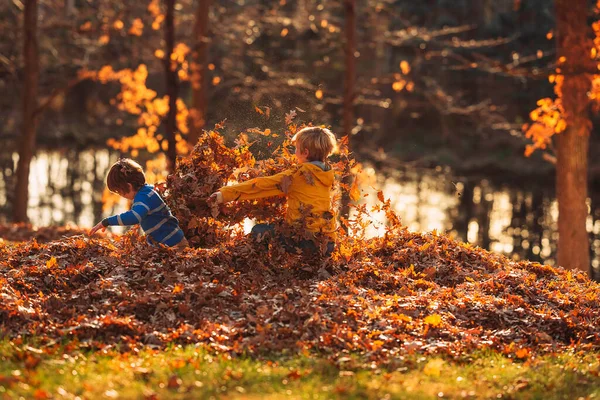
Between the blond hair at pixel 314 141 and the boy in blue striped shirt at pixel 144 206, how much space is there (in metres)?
1.54

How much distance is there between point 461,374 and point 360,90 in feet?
36.0

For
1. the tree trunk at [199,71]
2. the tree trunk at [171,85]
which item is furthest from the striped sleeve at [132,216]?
the tree trunk at [199,71]

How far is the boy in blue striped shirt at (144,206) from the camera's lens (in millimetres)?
8258

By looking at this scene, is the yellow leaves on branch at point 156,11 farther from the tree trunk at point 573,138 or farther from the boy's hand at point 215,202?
the boy's hand at point 215,202

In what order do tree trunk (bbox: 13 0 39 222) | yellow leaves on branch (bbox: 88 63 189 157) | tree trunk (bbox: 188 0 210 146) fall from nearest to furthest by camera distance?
tree trunk (bbox: 13 0 39 222) < tree trunk (bbox: 188 0 210 146) < yellow leaves on branch (bbox: 88 63 189 157)

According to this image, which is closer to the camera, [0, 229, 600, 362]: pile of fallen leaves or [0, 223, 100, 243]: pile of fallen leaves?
[0, 229, 600, 362]: pile of fallen leaves

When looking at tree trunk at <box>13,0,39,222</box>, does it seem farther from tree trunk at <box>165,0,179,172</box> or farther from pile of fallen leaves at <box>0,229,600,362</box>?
pile of fallen leaves at <box>0,229,600,362</box>

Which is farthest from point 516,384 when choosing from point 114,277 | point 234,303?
point 114,277

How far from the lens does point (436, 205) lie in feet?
90.7

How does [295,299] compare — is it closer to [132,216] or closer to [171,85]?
[132,216]

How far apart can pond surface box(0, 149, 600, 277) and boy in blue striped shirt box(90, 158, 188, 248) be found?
10.8m

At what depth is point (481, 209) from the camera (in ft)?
89.4

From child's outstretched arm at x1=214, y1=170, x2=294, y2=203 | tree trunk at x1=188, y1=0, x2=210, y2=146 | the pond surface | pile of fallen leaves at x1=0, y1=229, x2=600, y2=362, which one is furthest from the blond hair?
the pond surface

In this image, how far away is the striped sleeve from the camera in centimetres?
802
